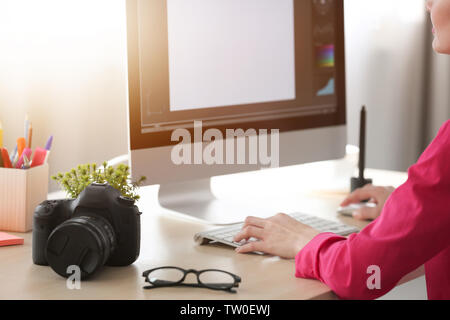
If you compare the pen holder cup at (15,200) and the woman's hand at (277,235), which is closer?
the woman's hand at (277,235)

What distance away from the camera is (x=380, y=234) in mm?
819

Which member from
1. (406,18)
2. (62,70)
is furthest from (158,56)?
(406,18)

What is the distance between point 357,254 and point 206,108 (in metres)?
0.47

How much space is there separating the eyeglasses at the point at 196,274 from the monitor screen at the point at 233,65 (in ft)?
0.96

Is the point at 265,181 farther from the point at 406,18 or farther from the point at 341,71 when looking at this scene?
the point at 406,18

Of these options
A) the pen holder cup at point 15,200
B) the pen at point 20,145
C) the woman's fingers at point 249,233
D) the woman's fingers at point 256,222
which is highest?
the pen at point 20,145

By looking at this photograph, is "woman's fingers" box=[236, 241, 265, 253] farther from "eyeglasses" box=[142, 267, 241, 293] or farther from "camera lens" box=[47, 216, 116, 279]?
"camera lens" box=[47, 216, 116, 279]

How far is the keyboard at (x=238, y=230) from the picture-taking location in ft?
3.37

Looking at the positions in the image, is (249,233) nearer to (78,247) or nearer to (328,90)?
(78,247)

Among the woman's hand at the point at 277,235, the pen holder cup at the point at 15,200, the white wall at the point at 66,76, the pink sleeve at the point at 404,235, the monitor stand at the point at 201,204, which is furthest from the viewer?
the white wall at the point at 66,76

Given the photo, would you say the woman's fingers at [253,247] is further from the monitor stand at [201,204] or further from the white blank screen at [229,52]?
the white blank screen at [229,52]

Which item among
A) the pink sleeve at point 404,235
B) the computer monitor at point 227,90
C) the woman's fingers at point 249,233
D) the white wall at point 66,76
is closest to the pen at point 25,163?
the computer monitor at point 227,90
